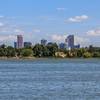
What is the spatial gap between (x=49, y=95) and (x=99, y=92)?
5.69 meters

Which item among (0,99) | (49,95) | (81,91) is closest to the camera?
(0,99)

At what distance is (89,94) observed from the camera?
53.8 metres

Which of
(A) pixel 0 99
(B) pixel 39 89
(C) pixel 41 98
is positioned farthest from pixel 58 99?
(B) pixel 39 89

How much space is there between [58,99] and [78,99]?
5.48ft

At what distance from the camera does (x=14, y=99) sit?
4894cm

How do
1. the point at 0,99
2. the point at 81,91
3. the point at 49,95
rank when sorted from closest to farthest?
the point at 0,99 → the point at 49,95 → the point at 81,91

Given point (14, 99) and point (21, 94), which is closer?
point (14, 99)

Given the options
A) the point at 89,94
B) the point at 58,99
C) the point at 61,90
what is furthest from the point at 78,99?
the point at 61,90

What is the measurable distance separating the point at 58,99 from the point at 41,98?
1.53 meters

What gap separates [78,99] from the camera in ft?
161

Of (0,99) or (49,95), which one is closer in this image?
(0,99)

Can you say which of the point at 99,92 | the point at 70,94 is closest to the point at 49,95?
the point at 70,94

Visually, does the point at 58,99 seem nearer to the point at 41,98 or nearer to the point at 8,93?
the point at 41,98

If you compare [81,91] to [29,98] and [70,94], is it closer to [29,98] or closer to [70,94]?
[70,94]
